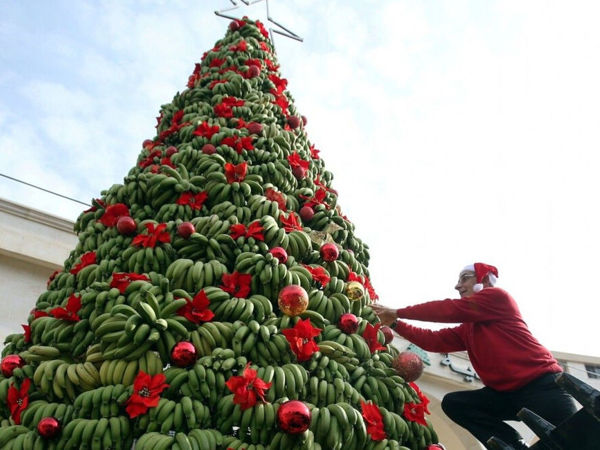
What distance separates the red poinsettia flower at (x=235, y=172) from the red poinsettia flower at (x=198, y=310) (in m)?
1.11

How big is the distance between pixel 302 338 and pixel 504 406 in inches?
54.9

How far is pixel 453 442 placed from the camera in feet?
28.2

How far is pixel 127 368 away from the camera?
2.63 meters

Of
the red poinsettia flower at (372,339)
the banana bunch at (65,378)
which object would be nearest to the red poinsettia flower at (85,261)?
the banana bunch at (65,378)

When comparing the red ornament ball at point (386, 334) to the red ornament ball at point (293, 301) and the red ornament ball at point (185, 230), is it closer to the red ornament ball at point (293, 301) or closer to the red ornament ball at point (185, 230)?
the red ornament ball at point (293, 301)

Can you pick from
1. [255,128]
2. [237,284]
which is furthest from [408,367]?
[255,128]

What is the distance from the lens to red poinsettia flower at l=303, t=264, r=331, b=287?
3309 mm

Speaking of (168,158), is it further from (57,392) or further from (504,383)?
(504,383)

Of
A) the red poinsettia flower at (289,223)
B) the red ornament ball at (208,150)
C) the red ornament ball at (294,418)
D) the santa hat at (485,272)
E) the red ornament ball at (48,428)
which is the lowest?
the red ornament ball at (48,428)

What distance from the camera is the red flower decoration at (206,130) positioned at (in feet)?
14.3

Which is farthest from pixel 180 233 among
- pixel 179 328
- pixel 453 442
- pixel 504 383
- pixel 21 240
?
pixel 453 442

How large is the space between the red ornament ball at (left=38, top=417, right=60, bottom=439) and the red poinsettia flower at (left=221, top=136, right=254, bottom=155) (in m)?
2.36

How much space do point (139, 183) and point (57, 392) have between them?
159cm

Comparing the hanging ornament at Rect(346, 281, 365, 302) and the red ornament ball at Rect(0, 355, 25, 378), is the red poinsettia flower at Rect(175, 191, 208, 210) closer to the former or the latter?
the hanging ornament at Rect(346, 281, 365, 302)
